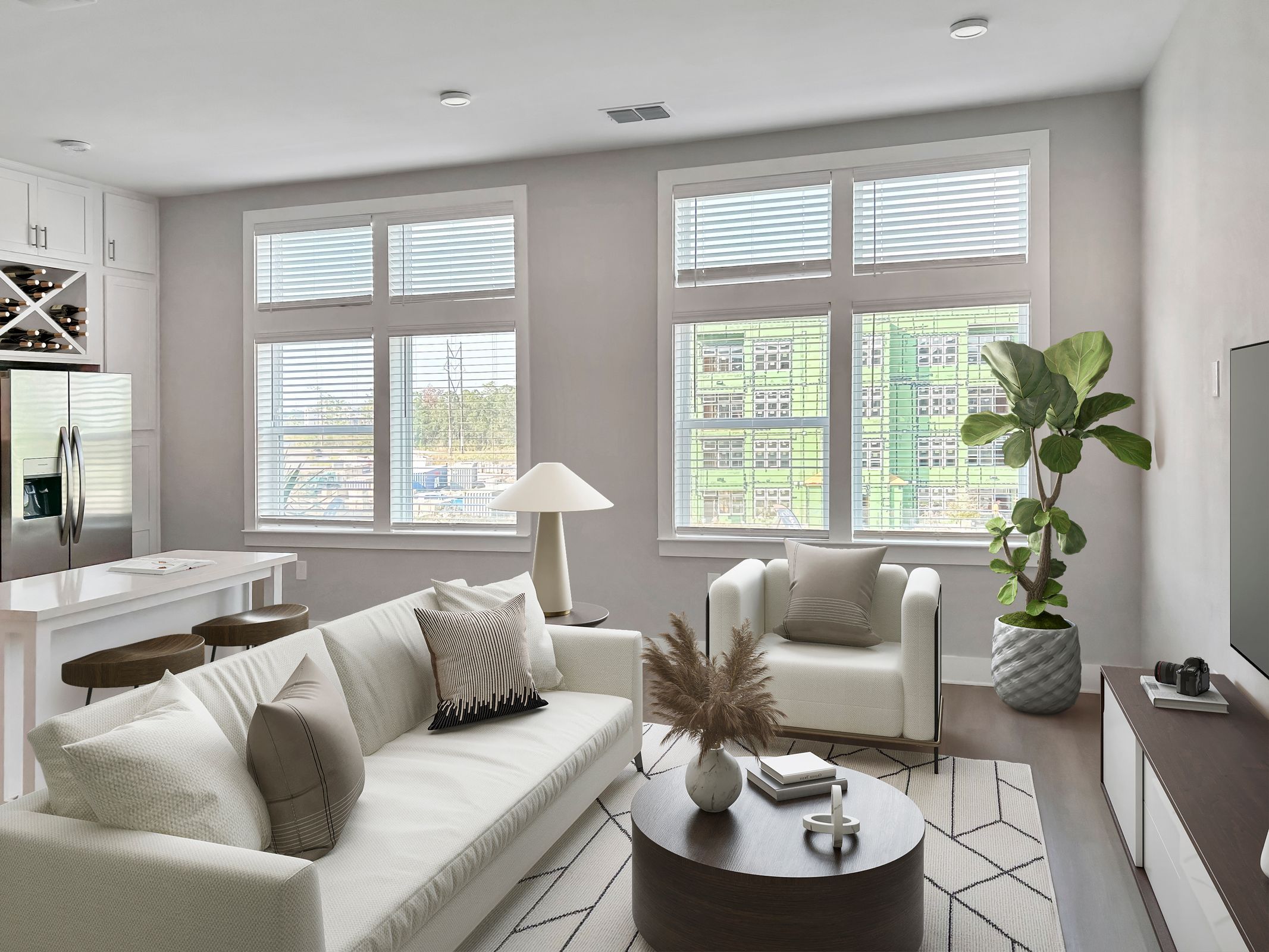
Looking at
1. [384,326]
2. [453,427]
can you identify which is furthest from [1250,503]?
[384,326]

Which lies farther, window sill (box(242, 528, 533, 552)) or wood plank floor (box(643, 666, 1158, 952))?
window sill (box(242, 528, 533, 552))

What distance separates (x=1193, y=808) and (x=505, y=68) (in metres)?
3.72

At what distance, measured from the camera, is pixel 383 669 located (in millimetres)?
2705

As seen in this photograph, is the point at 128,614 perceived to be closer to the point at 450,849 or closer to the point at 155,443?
the point at 450,849

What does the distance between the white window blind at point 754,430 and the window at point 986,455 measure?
724 millimetres

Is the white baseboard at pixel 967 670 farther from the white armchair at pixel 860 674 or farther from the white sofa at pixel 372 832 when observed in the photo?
the white sofa at pixel 372 832

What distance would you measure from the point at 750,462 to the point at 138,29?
3427 millimetres

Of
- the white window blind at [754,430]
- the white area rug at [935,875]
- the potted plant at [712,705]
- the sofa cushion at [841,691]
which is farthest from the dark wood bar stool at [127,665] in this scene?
the white window blind at [754,430]

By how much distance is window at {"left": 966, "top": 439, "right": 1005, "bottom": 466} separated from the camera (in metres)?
4.54

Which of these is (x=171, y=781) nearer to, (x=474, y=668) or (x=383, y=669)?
(x=383, y=669)

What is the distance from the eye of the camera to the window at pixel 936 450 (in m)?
4.62

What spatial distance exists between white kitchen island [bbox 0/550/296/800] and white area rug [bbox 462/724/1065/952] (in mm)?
1565

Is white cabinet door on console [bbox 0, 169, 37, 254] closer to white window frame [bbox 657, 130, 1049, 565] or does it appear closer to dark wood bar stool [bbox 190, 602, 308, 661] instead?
dark wood bar stool [bbox 190, 602, 308, 661]

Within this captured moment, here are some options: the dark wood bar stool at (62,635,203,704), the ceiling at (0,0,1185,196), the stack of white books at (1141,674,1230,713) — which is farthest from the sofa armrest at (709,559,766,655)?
A: the ceiling at (0,0,1185,196)
